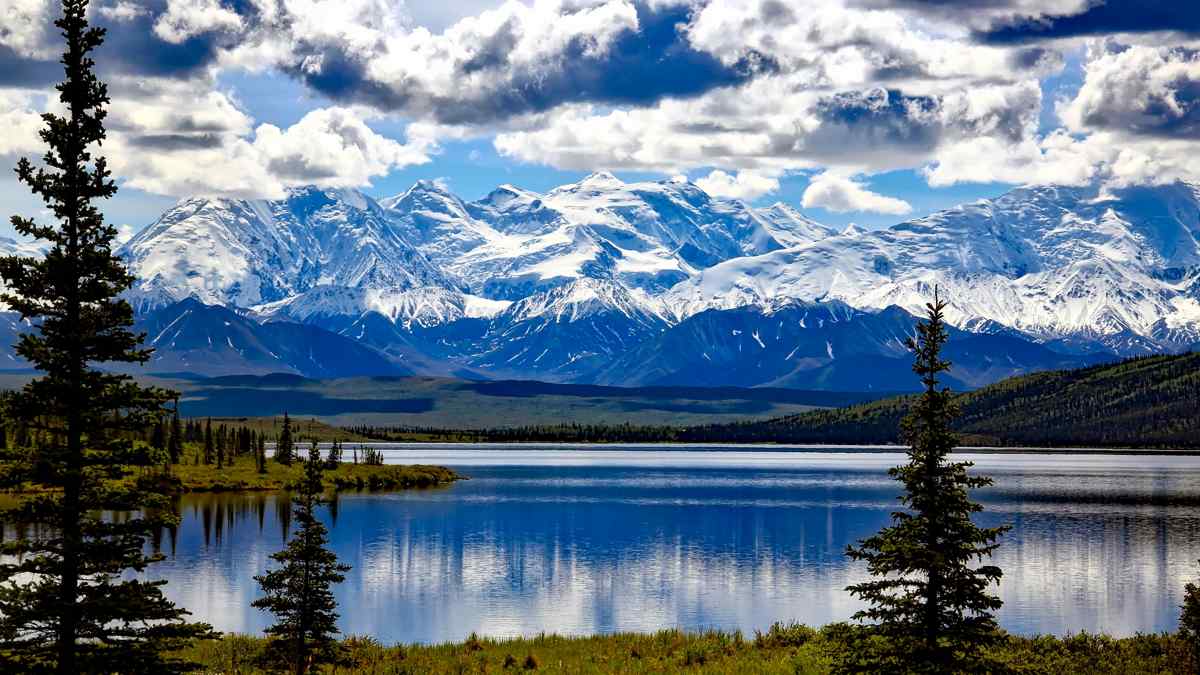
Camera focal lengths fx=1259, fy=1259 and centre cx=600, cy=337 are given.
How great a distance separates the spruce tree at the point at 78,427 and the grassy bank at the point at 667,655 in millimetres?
12056

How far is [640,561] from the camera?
9462 cm

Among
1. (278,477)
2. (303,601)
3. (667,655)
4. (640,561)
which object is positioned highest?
(303,601)

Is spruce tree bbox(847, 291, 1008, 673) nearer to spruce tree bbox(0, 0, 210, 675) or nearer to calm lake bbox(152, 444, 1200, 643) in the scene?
spruce tree bbox(0, 0, 210, 675)

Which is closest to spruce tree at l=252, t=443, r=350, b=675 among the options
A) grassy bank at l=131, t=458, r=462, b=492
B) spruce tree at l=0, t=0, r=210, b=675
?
spruce tree at l=0, t=0, r=210, b=675

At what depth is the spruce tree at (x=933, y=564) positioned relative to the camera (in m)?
28.4

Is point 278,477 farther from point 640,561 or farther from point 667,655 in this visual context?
point 667,655

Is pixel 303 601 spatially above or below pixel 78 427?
below

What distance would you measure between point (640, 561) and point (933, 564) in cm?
6758

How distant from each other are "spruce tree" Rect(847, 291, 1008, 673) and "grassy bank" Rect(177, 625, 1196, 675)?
25.8 feet

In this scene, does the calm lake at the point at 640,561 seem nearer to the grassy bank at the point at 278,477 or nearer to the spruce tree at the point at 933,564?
the grassy bank at the point at 278,477

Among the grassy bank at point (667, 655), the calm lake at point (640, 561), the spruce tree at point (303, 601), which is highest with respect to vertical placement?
the spruce tree at point (303, 601)

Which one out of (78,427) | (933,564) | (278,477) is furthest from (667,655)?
(278,477)

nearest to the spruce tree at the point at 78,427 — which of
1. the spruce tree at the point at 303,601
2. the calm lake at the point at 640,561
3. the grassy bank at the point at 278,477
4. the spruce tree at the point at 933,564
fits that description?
the spruce tree at the point at 303,601

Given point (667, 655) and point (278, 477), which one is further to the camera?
point (278, 477)
